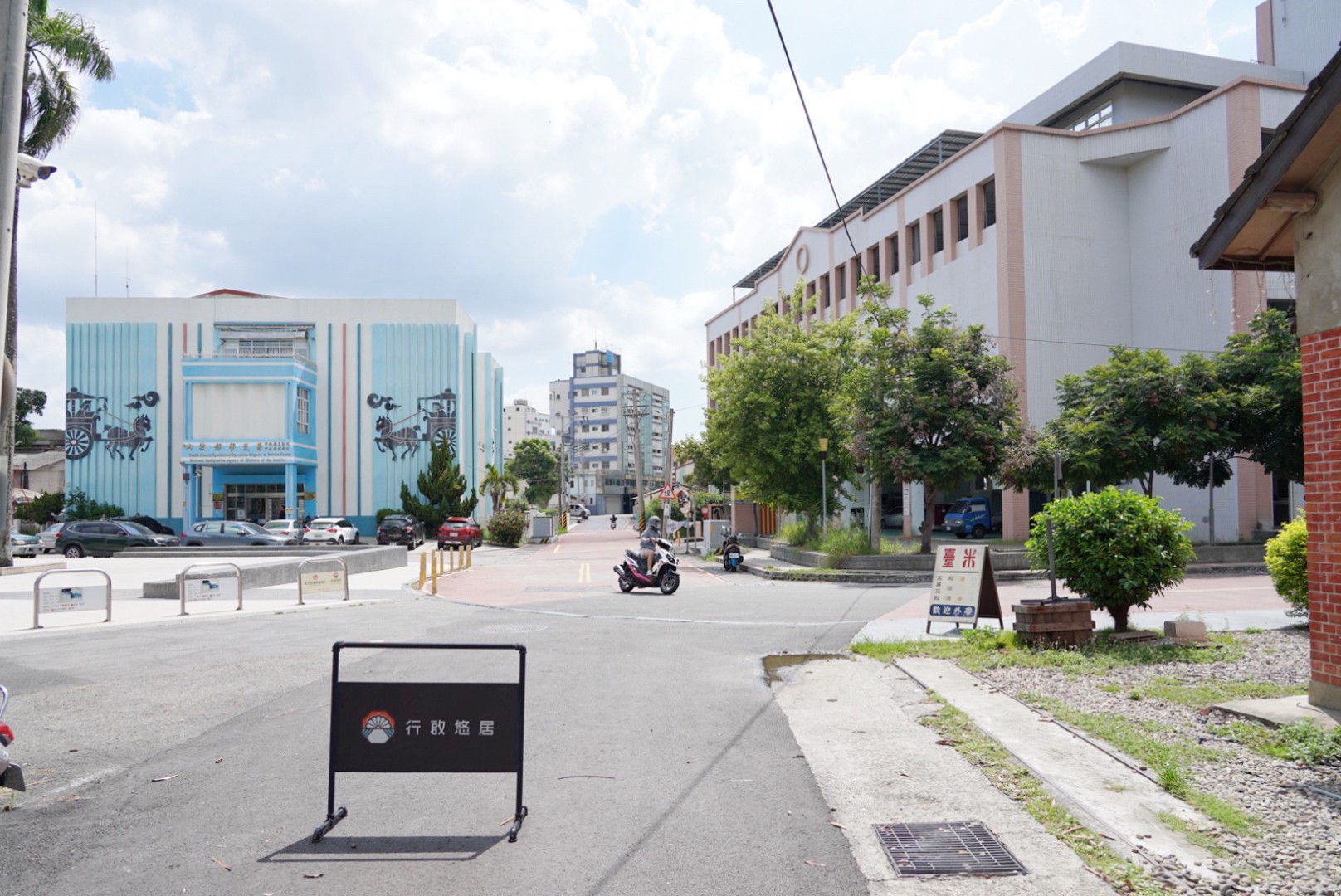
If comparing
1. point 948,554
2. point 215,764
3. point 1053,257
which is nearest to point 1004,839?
point 215,764

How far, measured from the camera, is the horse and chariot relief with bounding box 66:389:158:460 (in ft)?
175

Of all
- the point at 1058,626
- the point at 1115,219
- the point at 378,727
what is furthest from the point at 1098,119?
the point at 378,727

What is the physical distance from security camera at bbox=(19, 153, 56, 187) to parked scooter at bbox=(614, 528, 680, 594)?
13808mm

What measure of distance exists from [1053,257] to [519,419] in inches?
4944

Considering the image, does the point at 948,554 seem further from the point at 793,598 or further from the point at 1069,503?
the point at 793,598

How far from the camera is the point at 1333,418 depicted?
705cm

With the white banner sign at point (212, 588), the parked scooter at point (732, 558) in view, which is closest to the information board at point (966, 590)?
the white banner sign at point (212, 588)

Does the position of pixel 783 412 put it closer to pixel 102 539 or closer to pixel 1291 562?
pixel 1291 562

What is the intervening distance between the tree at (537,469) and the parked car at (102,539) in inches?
2703

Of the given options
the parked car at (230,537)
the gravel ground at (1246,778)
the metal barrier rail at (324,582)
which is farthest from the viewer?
the parked car at (230,537)

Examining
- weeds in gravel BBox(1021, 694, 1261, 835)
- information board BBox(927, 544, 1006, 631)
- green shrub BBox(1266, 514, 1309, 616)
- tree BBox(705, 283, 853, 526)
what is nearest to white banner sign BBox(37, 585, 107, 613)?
information board BBox(927, 544, 1006, 631)

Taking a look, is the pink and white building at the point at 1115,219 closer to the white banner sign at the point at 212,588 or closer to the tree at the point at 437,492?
the white banner sign at the point at 212,588

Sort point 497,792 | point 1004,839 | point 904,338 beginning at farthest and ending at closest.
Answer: point 904,338 < point 497,792 < point 1004,839

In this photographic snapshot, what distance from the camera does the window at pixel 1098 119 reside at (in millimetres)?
40156
